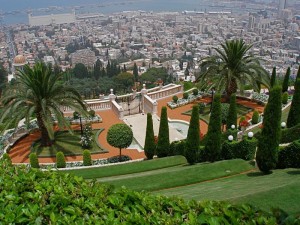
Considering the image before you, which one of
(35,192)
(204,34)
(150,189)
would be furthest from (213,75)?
(204,34)

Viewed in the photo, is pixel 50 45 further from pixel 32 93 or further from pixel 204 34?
pixel 32 93

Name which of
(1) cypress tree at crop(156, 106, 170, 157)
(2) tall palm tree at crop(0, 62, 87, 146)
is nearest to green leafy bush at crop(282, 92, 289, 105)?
(1) cypress tree at crop(156, 106, 170, 157)

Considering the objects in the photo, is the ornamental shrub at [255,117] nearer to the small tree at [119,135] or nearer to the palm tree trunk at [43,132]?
the small tree at [119,135]

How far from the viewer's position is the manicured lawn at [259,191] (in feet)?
22.9

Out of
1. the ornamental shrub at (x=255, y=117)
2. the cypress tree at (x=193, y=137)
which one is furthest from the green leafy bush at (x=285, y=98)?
the cypress tree at (x=193, y=137)

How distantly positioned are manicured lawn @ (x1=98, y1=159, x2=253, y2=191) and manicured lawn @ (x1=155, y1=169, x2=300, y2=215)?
411mm

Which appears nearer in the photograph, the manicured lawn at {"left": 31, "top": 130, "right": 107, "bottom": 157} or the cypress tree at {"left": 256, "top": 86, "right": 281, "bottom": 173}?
the cypress tree at {"left": 256, "top": 86, "right": 281, "bottom": 173}

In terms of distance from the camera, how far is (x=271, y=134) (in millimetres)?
10477

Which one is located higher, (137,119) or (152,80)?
(137,119)

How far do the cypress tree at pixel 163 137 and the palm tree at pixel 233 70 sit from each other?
26.1ft

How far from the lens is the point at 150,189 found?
10.6 m

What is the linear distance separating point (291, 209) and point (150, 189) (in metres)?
4.95

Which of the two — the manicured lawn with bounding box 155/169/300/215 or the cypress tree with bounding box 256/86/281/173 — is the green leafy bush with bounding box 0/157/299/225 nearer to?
the manicured lawn with bounding box 155/169/300/215

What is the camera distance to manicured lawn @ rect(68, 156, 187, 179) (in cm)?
1394
